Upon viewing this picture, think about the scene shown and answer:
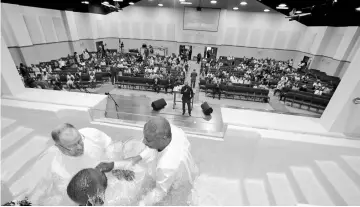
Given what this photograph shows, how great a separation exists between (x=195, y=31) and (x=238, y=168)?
17256mm

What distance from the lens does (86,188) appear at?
92 centimetres

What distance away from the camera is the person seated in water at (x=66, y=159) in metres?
1.31

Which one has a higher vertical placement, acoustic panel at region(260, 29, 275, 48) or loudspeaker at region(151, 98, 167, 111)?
acoustic panel at region(260, 29, 275, 48)

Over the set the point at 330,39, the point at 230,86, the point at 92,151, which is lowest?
the point at 230,86

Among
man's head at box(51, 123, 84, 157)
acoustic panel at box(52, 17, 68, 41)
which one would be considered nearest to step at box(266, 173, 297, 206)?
man's head at box(51, 123, 84, 157)

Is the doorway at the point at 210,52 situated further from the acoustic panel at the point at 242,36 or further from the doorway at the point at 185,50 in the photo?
the acoustic panel at the point at 242,36

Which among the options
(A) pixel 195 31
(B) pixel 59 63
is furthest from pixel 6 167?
(A) pixel 195 31

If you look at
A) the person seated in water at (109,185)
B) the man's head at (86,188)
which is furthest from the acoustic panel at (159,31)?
the man's head at (86,188)

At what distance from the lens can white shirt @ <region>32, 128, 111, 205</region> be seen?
1.34 metres

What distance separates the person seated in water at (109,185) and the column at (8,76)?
269cm

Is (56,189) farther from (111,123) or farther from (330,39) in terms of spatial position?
(330,39)

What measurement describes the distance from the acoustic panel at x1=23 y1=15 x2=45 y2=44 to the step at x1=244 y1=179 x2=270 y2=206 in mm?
14538

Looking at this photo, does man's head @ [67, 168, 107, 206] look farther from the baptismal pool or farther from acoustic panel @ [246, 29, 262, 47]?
acoustic panel @ [246, 29, 262, 47]

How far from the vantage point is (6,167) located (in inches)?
82.4
